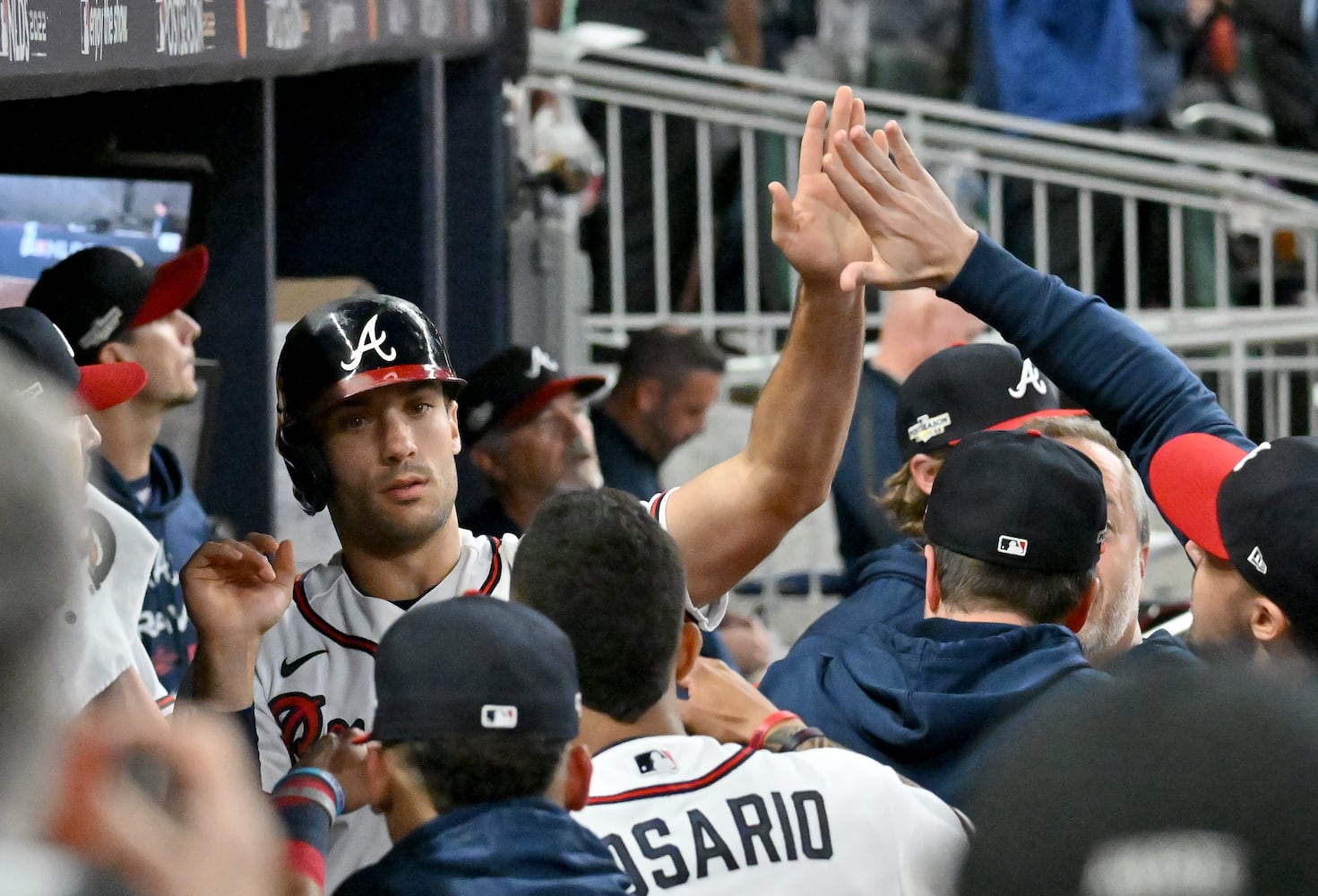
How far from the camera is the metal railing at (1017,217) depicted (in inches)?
282

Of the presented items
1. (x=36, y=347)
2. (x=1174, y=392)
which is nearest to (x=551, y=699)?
(x=1174, y=392)

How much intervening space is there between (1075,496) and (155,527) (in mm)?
2273

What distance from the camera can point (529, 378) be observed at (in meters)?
4.89

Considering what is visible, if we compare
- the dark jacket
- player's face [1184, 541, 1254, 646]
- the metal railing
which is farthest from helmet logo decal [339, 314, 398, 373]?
the metal railing

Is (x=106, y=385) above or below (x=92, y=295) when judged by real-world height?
below

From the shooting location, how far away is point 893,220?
2670mm

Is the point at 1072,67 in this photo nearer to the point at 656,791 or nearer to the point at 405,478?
the point at 405,478

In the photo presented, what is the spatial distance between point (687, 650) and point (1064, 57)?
19.8 ft

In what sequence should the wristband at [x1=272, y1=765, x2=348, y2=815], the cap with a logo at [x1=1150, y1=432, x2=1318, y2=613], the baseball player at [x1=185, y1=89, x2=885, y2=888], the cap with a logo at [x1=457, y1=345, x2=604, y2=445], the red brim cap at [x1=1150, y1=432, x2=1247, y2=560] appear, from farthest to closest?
the cap with a logo at [x1=457, y1=345, x2=604, y2=445] < the baseball player at [x1=185, y1=89, x2=885, y2=888] < the red brim cap at [x1=1150, y1=432, x2=1247, y2=560] < the cap with a logo at [x1=1150, y1=432, x2=1318, y2=613] < the wristband at [x1=272, y1=765, x2=348, y2=815]

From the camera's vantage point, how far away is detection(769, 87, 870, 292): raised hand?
283 cm

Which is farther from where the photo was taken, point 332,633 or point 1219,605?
point 332,633

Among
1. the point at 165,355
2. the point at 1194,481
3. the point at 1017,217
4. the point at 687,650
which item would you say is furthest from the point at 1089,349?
A: the point at 1017,217

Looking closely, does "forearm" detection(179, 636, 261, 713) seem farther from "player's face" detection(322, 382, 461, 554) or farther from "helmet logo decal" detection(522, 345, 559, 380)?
"helmet logo decal" detection(522, 345, 559, 380)

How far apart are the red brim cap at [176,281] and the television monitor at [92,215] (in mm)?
155
